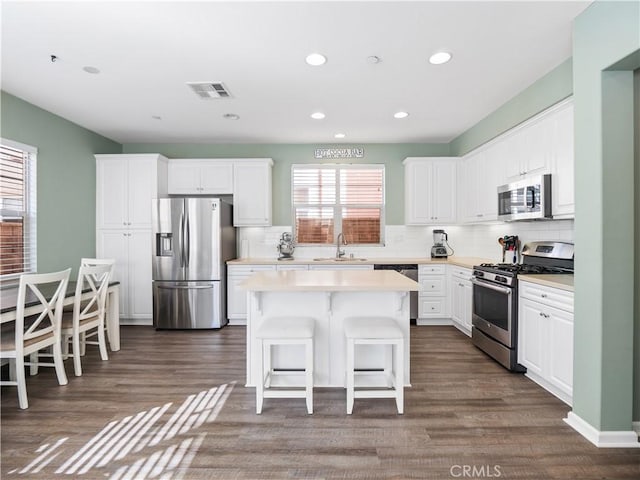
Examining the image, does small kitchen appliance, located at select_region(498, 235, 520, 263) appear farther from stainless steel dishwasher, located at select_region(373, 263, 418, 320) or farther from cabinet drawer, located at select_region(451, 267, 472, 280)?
stainless steel dishwasher, located at select_region(373, 263, 418, 320)

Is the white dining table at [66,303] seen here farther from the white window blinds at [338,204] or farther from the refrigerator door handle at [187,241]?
the white window blinds at [338,204]

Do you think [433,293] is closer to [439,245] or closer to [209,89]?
[439,245]

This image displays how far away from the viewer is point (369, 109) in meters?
3.72

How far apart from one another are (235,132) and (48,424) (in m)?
3.71

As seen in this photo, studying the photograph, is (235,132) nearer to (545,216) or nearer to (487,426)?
(545,216)

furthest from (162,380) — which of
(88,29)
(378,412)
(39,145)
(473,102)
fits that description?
(473,102)

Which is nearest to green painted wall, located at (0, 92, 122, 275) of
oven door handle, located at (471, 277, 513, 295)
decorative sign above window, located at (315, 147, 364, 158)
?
decorative sign above window, located at (315, 147, 364, 158)

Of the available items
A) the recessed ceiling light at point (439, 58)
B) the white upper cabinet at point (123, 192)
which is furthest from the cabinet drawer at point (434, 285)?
the white upper cabinet at point (123, 192)

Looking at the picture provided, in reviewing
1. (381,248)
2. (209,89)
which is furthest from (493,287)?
(209,89)

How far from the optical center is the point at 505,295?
2930mm

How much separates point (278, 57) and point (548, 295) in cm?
283

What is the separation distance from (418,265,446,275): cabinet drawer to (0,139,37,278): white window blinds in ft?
15.3

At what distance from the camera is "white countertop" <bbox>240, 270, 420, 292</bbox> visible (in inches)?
90.0

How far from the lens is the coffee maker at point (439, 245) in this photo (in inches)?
191
